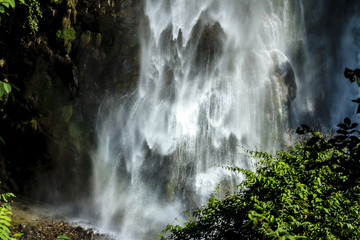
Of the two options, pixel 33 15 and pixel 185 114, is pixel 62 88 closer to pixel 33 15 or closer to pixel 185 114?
pixel 33 15

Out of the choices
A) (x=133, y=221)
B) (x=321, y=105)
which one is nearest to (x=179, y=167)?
(x=133, y=221)

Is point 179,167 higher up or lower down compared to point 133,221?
higher up

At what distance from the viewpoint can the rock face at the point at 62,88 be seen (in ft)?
35.3

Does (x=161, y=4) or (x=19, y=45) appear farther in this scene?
(x=161, y=4)

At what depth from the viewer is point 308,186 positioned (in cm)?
331

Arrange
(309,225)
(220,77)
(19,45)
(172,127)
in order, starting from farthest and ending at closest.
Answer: (220,77), (172,127), (19,45), (309,225)

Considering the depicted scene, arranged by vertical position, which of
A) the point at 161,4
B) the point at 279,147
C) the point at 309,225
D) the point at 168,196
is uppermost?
the point at 161,4

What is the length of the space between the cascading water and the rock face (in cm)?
87

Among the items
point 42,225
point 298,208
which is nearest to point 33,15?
point 42,225

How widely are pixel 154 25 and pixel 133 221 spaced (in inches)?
415

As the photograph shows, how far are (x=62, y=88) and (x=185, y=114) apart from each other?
6457 mm

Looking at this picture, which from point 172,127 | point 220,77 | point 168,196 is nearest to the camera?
point 168,196

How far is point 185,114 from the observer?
13.2m

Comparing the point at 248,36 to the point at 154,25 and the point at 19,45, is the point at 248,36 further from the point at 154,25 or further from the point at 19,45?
the point at 19,45
